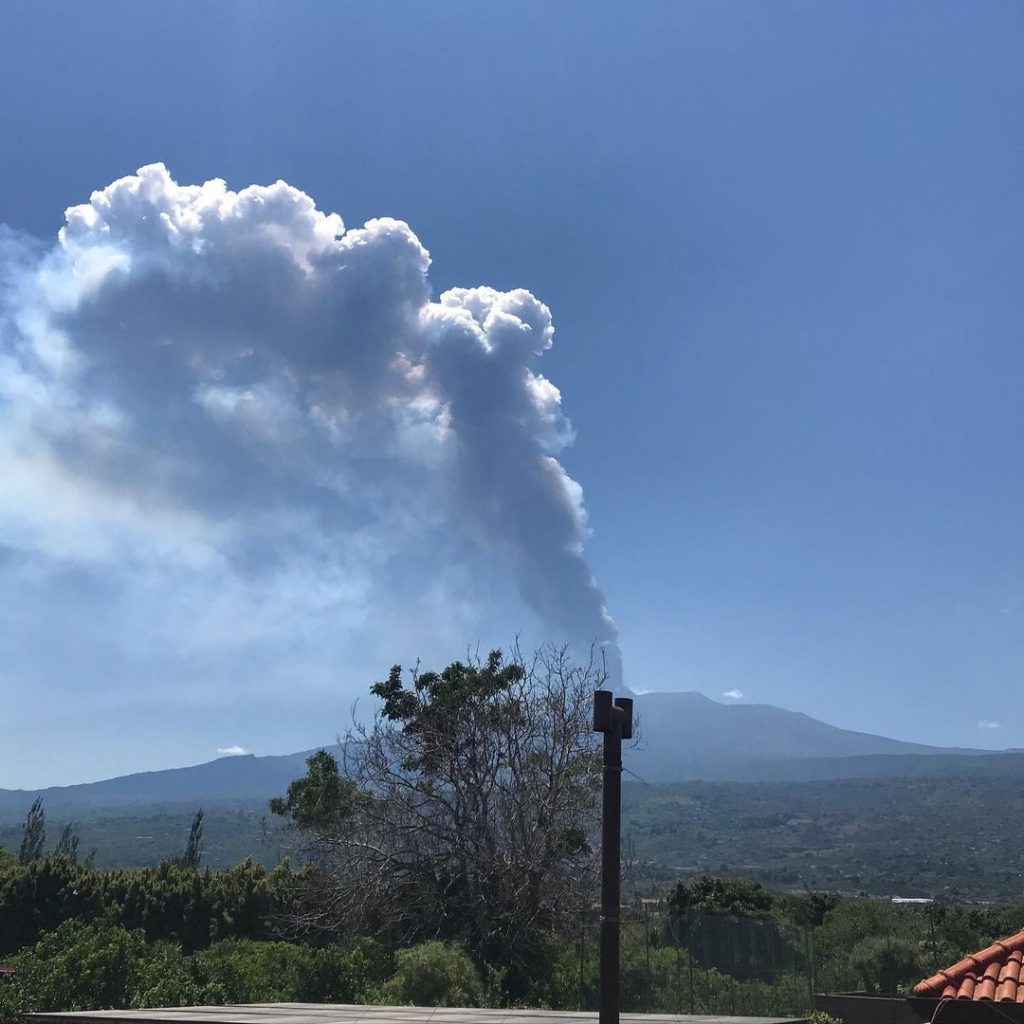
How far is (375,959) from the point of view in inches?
845

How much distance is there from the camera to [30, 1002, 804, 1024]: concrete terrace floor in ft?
44.8

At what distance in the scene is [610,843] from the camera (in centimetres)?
963

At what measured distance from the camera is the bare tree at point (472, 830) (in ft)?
79.3

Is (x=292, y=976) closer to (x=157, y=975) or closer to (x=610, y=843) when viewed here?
(x=157, y=975)

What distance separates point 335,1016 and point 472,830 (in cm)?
1061

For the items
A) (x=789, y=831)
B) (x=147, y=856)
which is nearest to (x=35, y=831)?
(x=147, y=856)

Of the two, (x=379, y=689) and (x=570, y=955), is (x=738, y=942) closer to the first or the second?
(x=570, y=955)

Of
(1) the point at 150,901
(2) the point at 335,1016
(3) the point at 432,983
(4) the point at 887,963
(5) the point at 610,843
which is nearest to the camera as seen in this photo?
(5) the point at 610,843

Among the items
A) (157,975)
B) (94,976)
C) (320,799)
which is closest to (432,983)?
(157,975)

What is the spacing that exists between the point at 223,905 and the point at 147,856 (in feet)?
459

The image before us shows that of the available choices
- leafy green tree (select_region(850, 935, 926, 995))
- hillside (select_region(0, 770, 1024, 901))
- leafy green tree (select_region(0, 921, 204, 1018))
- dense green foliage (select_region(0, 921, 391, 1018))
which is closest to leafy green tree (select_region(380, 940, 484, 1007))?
dense green foliage (select_region(0, 921, 391, 1018))

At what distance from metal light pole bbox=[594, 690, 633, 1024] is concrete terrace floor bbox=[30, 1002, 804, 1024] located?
6.12 m

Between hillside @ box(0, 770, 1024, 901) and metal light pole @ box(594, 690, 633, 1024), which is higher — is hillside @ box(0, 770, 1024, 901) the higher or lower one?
the lower one

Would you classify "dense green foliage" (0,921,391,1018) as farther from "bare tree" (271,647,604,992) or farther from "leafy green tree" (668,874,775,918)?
"leafy green tree" (668,874,775,918)
